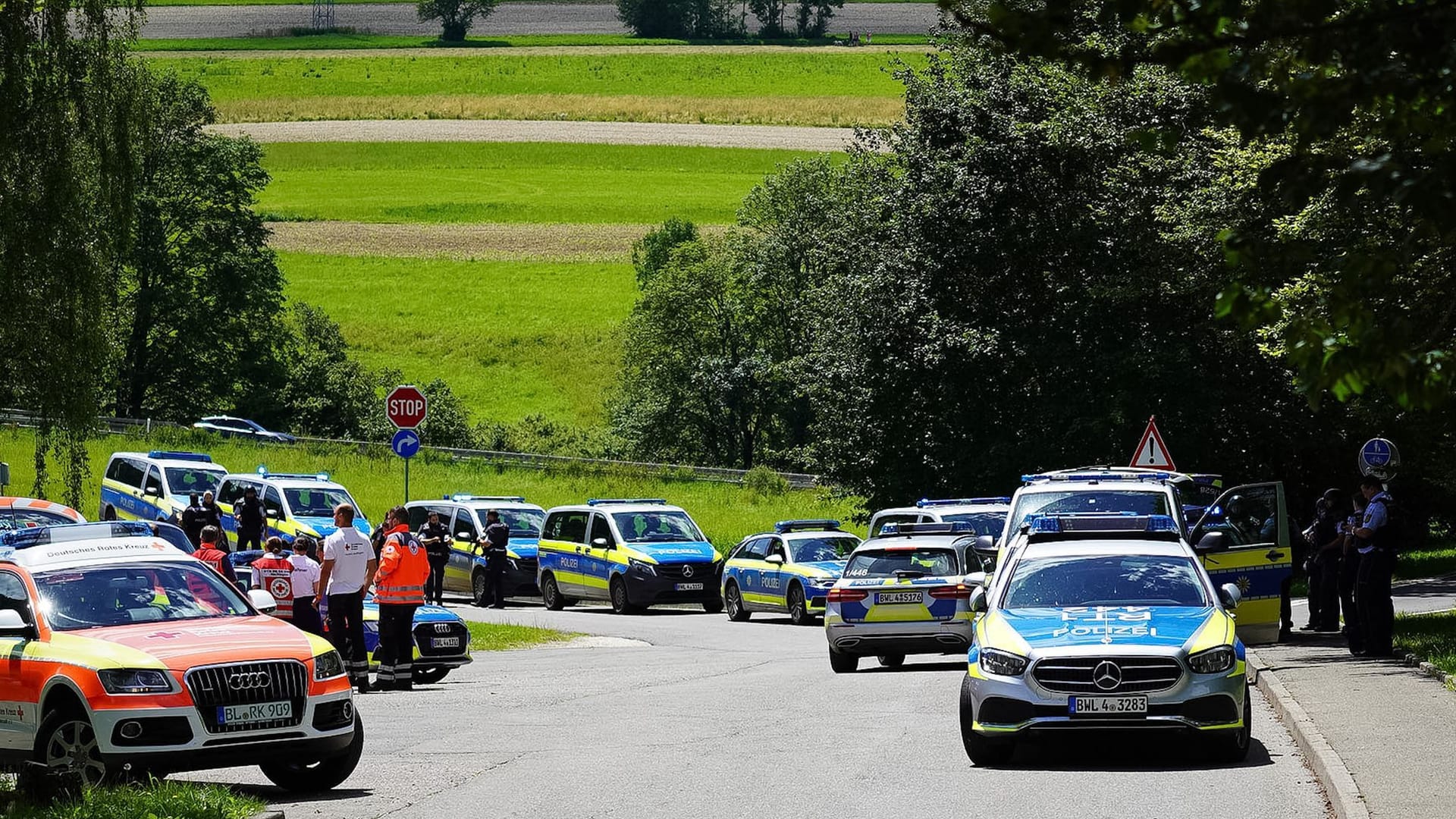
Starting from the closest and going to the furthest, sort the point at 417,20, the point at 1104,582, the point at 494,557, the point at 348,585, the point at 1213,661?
1. the point at 1213,661
2. the point at 1104,582
3. the point at 348,585
4. the point at 494,557
5. the point at 417,20

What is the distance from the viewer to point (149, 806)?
32.1 feet

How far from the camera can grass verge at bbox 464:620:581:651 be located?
84.7ft

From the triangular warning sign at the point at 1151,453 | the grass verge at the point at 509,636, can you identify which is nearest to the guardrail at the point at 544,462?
the grass verge at the point at 509,636

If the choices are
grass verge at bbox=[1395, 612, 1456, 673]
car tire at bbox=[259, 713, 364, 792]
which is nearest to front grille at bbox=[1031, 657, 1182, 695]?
car tire at bbox=[259, 713, 364, 792]

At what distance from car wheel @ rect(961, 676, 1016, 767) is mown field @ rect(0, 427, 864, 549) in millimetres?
39709

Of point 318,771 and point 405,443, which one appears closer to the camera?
point 318,771

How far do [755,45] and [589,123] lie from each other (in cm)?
1964

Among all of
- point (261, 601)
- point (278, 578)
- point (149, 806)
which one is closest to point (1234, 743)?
point (261, 601)

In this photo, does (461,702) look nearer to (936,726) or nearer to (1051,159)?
(936,726)

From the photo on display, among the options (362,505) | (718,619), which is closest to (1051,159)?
(718,619)

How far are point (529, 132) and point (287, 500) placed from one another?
82360mm

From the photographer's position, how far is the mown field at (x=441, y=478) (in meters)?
54.4

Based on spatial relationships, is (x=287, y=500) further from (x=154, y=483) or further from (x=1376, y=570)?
(x=1376, y=570)

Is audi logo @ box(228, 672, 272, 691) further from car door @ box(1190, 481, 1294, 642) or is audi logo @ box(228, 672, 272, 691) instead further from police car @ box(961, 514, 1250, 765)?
car door @ box(1190, 481, 1294, 642)
